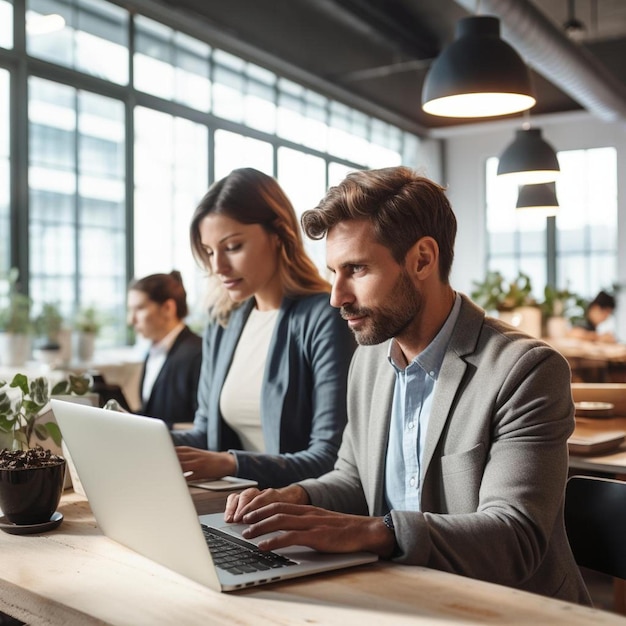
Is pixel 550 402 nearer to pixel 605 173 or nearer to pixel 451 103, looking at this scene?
pixel 451 103

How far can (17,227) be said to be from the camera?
19.5 ft

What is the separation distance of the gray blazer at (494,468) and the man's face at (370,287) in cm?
12

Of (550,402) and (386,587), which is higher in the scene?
(550,402)

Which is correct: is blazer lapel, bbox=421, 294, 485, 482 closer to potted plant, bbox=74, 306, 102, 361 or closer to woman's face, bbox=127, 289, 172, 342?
woman's face, bbox=127, 289, 172, 342

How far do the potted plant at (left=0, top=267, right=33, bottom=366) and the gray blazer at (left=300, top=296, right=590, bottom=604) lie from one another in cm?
413

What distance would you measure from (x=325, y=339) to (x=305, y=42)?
6.53 metres

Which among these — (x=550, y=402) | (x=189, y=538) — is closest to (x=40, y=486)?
(x=189, y=538)

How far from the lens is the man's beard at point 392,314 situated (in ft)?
5.59

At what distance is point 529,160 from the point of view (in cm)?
520

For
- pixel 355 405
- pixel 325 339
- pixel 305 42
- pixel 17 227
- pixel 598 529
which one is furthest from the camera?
pixel 305 42

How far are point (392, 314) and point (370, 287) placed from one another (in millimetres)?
70

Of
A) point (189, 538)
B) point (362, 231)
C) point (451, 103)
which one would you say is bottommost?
point (189, 538)

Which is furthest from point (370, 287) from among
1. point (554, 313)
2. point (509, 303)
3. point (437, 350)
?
point (554, 313)

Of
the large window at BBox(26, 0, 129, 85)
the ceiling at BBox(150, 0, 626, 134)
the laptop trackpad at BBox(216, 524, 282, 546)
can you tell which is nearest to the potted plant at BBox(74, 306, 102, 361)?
the large window at BBox(26, 0, 129, 85)
